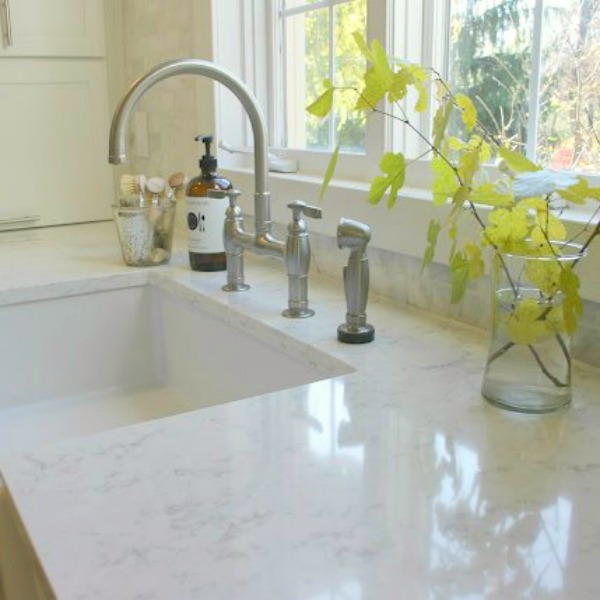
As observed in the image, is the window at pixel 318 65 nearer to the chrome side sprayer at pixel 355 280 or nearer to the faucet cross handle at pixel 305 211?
the faucet cross handle at pixel 305 211

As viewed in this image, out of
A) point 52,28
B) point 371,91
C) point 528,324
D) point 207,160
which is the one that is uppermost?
point 52,28

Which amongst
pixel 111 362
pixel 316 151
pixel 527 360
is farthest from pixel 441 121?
pixel 111 362

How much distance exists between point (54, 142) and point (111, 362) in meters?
0.82

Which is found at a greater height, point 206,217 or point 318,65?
point 318,65

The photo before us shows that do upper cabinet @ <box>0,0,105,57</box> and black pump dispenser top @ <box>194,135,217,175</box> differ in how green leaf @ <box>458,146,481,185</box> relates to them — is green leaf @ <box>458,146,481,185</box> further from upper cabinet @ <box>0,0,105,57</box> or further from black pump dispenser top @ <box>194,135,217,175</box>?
upper cabinet @ <box>0,0,105,57</box>

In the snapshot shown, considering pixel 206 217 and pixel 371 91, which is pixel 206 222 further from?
pixel 371 91

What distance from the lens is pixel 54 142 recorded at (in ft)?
6.94

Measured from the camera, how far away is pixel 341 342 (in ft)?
3.55

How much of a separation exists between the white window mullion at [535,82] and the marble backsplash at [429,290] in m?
0.22

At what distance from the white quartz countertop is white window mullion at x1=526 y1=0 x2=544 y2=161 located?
38 cm

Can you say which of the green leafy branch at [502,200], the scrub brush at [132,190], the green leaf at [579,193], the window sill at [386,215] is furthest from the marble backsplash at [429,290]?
the scrub brush at [132,190]

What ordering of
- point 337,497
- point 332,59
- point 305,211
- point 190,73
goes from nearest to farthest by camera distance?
point 337,497, point 305,211, point 190,73, point 332,59

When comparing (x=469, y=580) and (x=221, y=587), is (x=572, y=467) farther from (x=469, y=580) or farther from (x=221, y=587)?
(x=221, y=587)

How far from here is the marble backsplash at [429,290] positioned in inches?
38.1
